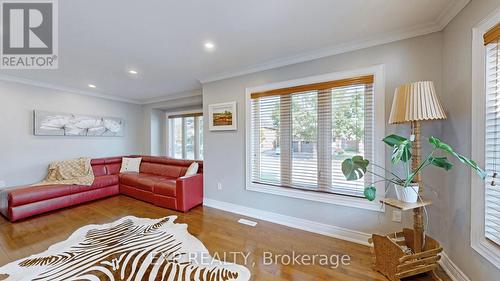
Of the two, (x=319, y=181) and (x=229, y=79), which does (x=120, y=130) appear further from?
(x=319, y=181)

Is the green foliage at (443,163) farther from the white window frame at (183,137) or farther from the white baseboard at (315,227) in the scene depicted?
the white window frame at (183,137)

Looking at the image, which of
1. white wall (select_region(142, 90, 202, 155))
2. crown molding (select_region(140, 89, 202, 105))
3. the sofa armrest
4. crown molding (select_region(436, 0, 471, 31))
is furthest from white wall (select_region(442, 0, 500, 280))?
white wall (select_region(142, 90, 202, 155))

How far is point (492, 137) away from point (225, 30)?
2.42 meters

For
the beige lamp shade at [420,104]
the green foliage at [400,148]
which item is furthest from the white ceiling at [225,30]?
the green foliage at [400,148]

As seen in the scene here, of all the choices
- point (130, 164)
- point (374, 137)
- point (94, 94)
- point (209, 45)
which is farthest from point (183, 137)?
point (374, 137)

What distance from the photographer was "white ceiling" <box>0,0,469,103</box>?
1.67m

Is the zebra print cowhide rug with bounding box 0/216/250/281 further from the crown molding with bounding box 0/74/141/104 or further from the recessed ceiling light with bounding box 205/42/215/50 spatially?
the crown molding with bounding box 0/74/141/104

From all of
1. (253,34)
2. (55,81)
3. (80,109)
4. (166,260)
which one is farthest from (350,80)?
(80,109)

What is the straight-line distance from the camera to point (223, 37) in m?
2.20

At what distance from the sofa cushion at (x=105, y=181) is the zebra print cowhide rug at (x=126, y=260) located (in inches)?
65.9

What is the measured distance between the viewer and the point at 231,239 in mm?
2389

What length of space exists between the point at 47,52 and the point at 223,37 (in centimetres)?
239

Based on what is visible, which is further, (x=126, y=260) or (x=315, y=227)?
(x=315, y=227)

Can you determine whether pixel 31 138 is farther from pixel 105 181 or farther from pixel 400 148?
pixel 400 148
